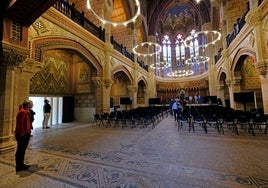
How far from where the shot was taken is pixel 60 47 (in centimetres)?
680

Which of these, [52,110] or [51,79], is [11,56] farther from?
[52,110]

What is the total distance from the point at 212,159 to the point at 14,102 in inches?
229

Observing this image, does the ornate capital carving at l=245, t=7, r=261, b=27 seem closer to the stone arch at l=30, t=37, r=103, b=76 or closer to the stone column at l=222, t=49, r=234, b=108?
the stone column at l=222, t=49, r=234, b=108

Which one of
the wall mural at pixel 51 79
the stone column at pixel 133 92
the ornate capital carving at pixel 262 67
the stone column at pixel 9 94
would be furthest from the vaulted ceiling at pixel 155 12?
the ornate capital carving at pixel 262 67

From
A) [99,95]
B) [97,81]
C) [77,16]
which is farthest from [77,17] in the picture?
[99,95]

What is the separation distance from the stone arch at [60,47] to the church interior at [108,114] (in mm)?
39

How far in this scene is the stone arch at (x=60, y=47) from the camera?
5762 millimetres

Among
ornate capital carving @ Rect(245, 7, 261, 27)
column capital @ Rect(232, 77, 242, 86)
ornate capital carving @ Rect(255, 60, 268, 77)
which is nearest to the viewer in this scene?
ornate capital carving @ Rect(255, 60, 268, 77)

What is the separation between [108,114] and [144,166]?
21.1ft

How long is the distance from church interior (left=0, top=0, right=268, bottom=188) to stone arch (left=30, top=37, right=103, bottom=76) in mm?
39

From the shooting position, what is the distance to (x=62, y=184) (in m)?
2.53

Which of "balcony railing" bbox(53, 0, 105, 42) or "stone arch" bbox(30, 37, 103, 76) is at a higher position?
"balcony railing" bbox(53, 0, 105, 42)

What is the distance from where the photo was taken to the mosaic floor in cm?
255

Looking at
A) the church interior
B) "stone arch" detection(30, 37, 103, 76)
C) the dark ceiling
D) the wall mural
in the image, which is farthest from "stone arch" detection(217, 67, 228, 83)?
the wall mural
